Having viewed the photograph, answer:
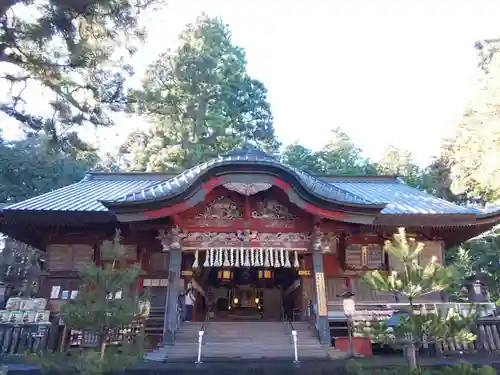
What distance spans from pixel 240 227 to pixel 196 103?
2048 cm

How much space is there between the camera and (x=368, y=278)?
7.88 metres

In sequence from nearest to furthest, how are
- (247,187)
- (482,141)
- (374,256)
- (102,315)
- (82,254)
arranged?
(102,315), (247,187), (82,254), (374,256), (482,141)

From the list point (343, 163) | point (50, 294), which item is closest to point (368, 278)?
point (50, 294)

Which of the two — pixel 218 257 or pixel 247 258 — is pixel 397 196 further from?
pixel 218 257

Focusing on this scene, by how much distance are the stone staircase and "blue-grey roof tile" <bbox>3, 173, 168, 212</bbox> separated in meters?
4.45

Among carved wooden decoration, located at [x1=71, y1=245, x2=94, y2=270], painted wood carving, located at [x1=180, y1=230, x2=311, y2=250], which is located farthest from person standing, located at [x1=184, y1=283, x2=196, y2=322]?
carved wooden decoration, located at [x1=71, y1=245, x2=94, y2=270]

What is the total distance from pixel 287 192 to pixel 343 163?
2584cm

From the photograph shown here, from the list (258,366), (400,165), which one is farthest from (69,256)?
(400,165)

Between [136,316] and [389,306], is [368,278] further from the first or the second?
[389,306]

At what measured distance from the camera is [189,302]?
14305mm

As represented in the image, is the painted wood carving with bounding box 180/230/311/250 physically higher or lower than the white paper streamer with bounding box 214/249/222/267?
higher

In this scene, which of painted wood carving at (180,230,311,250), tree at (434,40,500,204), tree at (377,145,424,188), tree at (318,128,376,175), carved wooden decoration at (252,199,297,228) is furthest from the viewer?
tree at (318,128,376,175)

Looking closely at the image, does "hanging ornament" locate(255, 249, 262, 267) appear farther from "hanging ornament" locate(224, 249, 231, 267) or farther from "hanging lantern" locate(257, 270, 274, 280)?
"hanging lantern" locate(257, 270, 274, 280)

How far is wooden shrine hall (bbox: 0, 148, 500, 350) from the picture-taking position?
40.0ft
